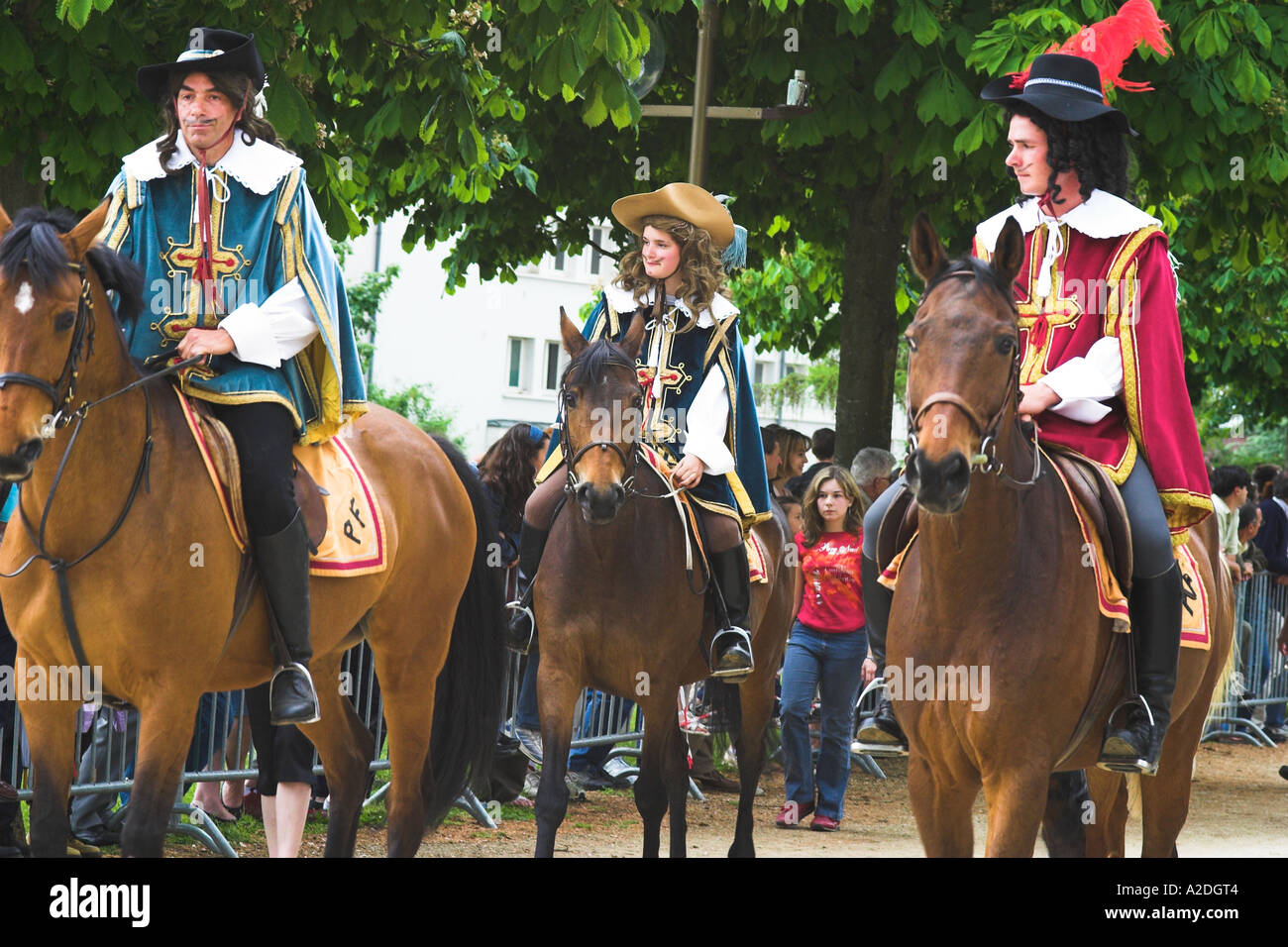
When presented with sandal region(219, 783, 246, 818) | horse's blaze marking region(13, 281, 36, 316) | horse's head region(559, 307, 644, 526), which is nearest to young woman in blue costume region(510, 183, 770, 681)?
horse's head region(559, 307, 644, 526)

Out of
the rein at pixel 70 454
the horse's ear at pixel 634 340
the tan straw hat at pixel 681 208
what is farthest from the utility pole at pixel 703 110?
the rein at pixel 70 454

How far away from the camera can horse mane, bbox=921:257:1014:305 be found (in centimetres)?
473

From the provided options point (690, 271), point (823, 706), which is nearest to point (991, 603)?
point (690, 271)

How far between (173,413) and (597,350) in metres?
2.26

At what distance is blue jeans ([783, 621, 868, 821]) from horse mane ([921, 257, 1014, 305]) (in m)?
6.58

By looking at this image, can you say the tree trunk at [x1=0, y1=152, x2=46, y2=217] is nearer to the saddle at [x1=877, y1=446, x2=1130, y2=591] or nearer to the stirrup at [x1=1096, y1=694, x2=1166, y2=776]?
the saddle at [x1=877, y1=446, x2=1130, y2=591]

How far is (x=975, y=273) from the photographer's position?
15.5 feet

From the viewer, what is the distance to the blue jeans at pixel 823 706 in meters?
10.9

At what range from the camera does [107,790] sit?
7.88 meters

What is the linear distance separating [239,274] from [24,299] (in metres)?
1.26

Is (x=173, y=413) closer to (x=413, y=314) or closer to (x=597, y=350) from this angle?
(x=597, y=350)

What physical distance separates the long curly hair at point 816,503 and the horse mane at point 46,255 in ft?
22.6
